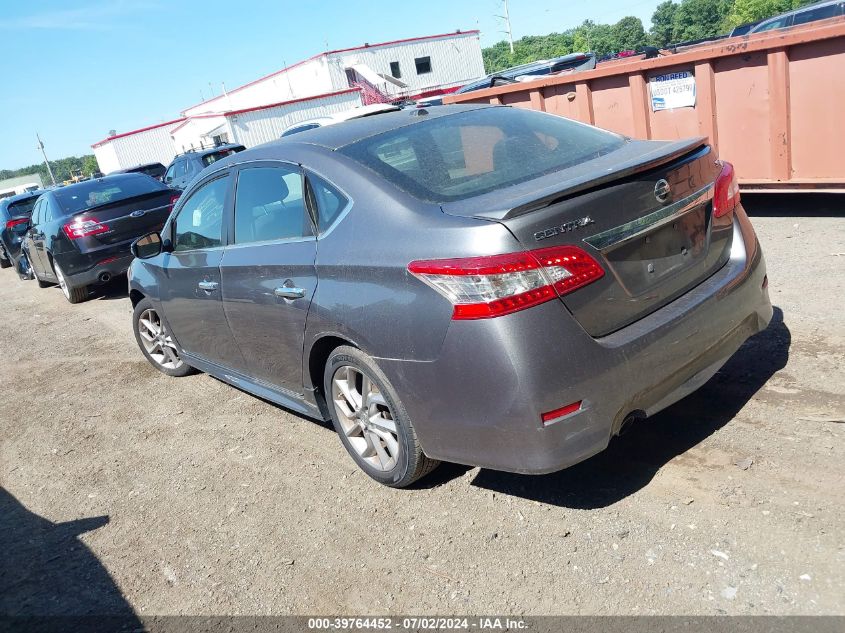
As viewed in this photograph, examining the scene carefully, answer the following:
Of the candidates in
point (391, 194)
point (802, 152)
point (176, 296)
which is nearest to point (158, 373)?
point (176, 296)

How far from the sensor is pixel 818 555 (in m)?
2.69

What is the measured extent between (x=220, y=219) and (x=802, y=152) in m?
5.23

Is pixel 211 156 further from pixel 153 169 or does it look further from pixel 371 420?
pixel 371 420

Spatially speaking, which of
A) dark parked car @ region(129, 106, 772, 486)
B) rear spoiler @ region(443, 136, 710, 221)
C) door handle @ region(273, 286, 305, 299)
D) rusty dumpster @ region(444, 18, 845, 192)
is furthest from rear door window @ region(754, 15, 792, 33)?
door handle @ region(273, 286, 305, 299)

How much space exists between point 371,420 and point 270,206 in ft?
4.36

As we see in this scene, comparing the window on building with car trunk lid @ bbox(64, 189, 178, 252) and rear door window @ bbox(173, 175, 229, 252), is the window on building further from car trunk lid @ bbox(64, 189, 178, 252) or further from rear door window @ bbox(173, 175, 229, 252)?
rear door window @ bbox(173, 175, 229, 252)

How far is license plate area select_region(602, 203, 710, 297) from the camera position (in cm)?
300

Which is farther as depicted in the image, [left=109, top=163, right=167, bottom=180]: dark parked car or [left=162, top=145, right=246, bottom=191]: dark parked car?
[left=109, top=163, right=167, bottom=180]: dark parked car

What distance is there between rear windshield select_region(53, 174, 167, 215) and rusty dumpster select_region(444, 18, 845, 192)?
6036mm

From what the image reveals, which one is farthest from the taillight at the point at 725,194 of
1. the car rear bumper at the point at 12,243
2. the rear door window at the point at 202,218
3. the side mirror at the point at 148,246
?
the car rear bumper at the point at 12,243

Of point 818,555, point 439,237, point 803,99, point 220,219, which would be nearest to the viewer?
point 818,555

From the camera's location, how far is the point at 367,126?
4020 mm

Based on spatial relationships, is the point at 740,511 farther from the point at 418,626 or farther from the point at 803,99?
the point at 803,99

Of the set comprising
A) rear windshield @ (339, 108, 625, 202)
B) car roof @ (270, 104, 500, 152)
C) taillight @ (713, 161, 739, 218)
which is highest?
car roof @ (270, 104, 500, 152)
